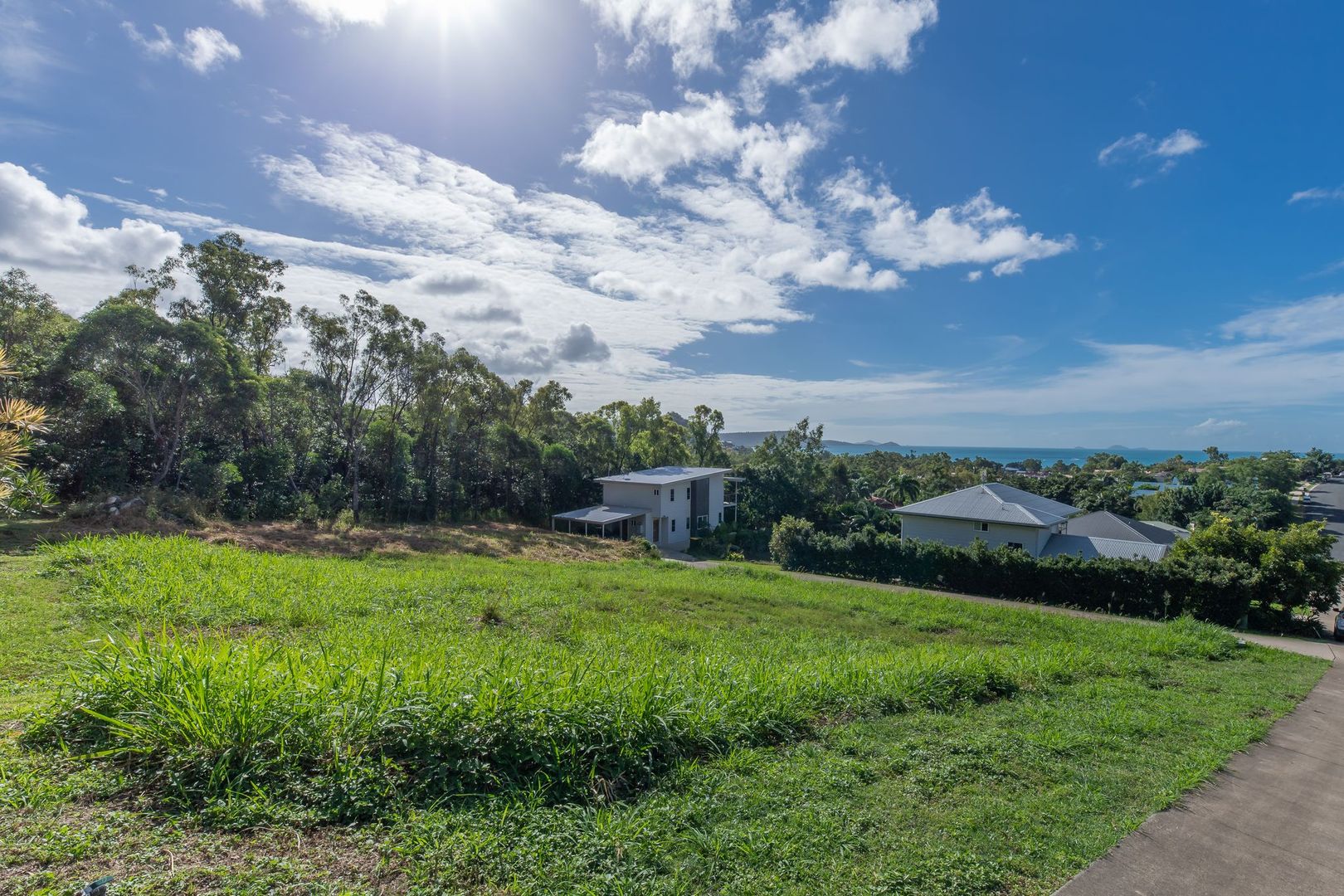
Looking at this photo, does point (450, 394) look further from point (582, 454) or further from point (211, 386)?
point (582, 454)

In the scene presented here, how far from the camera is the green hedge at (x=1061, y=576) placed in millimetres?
13859

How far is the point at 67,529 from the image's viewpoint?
37.0 ft

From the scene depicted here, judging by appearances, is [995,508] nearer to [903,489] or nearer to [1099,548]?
[1099,548]

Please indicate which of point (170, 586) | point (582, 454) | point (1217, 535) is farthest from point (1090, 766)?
point (582, 454)

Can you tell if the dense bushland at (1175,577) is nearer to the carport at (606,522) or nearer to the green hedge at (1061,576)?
the green hedge at (1061,576)

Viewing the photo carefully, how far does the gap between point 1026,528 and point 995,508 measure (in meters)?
1.52

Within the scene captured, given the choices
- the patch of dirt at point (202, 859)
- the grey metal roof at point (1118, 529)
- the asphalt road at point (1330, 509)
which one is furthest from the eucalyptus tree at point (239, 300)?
the asphalt road at point (1330, 509)

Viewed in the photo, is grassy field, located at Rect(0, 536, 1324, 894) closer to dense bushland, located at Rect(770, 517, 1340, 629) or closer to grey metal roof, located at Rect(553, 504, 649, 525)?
dense bushland, located at Rect(770, 517, 1340, 629)

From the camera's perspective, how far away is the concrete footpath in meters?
3.00

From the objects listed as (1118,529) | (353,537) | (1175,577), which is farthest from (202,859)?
(1118,529)

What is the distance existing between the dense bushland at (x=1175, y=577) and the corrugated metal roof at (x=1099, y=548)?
3.36 m

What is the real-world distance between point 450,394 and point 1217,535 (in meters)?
26.8

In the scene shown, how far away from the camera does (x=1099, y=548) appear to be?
20.0 meters

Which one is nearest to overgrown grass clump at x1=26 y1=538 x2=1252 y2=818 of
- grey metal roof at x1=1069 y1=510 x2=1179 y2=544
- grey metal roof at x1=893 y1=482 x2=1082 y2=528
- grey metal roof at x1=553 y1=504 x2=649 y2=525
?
grey metal roof at x1=893 y1=482 x2=1082 y2=528
